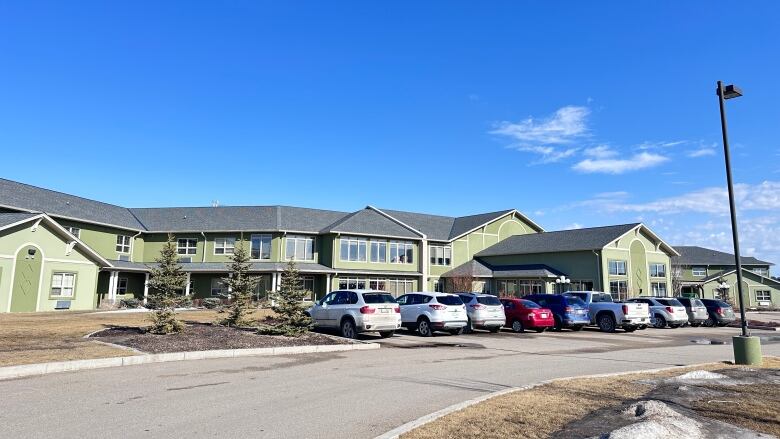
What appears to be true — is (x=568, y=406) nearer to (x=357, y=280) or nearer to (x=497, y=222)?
(x=357, y=280)

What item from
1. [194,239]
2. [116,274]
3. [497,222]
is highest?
[497,222]

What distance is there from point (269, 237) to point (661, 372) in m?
32.9

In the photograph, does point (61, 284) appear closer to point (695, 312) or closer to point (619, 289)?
point (695, 312)

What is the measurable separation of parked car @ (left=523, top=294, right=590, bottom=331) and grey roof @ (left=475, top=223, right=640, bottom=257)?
59.6ft

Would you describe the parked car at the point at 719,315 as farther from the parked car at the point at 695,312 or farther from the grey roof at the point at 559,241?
the grey roof at the point at 559,241

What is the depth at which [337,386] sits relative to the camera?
9523 millimetres

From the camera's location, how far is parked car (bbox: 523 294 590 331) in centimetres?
2394

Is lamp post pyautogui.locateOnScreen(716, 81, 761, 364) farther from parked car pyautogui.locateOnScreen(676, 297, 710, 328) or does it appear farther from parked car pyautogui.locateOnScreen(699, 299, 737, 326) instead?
parked car pyautogui.locateOnScreen(699, 299, 737, 326)

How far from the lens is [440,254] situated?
4819 centimetres

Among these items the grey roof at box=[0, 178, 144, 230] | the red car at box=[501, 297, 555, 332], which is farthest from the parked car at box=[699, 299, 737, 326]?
the grey roof at box=[0, 178, 144, 230]

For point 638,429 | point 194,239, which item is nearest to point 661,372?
point 638,429

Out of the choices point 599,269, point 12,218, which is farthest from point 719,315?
point 12,218

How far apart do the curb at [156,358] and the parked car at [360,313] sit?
1.59 meters

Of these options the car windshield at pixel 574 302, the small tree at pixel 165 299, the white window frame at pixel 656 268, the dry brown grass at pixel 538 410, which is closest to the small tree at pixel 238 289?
the small tree at pixel 165 299
